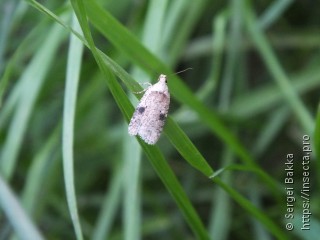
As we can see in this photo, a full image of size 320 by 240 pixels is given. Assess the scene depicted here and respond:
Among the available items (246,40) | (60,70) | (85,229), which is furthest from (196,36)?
(85,229)

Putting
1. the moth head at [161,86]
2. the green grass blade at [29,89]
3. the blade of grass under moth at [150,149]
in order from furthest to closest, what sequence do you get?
the green grass blade at [29,89]
the moth head at [161,86]
the blade of grass under moth at [150,149]

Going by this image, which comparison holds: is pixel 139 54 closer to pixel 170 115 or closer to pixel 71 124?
pixel 71 124

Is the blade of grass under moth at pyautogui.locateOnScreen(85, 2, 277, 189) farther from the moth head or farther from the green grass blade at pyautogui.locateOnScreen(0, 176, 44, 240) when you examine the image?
the green grass blade at pyautogui.locateOnScreen(0, 176, 44, 240)

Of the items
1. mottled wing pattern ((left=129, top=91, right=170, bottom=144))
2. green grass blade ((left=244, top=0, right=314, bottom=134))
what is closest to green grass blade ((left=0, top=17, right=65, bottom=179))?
mottled wing pattern ((left=129, top=91, right=170, bottom=144))

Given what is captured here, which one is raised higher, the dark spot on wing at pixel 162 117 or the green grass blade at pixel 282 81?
the green grass blade at pixel 282 81

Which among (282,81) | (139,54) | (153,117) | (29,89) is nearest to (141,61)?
(139,54)

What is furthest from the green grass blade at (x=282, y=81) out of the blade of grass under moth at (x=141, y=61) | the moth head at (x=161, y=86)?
the moth head at (x=161, y=86)

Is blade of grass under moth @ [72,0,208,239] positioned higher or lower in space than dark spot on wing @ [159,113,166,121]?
lower

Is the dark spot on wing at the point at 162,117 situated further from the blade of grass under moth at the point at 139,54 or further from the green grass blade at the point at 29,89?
the green grass blade at the point at 29,89

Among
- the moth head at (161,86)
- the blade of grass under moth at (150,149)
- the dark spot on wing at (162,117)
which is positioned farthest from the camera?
the moth head at (161,86)
